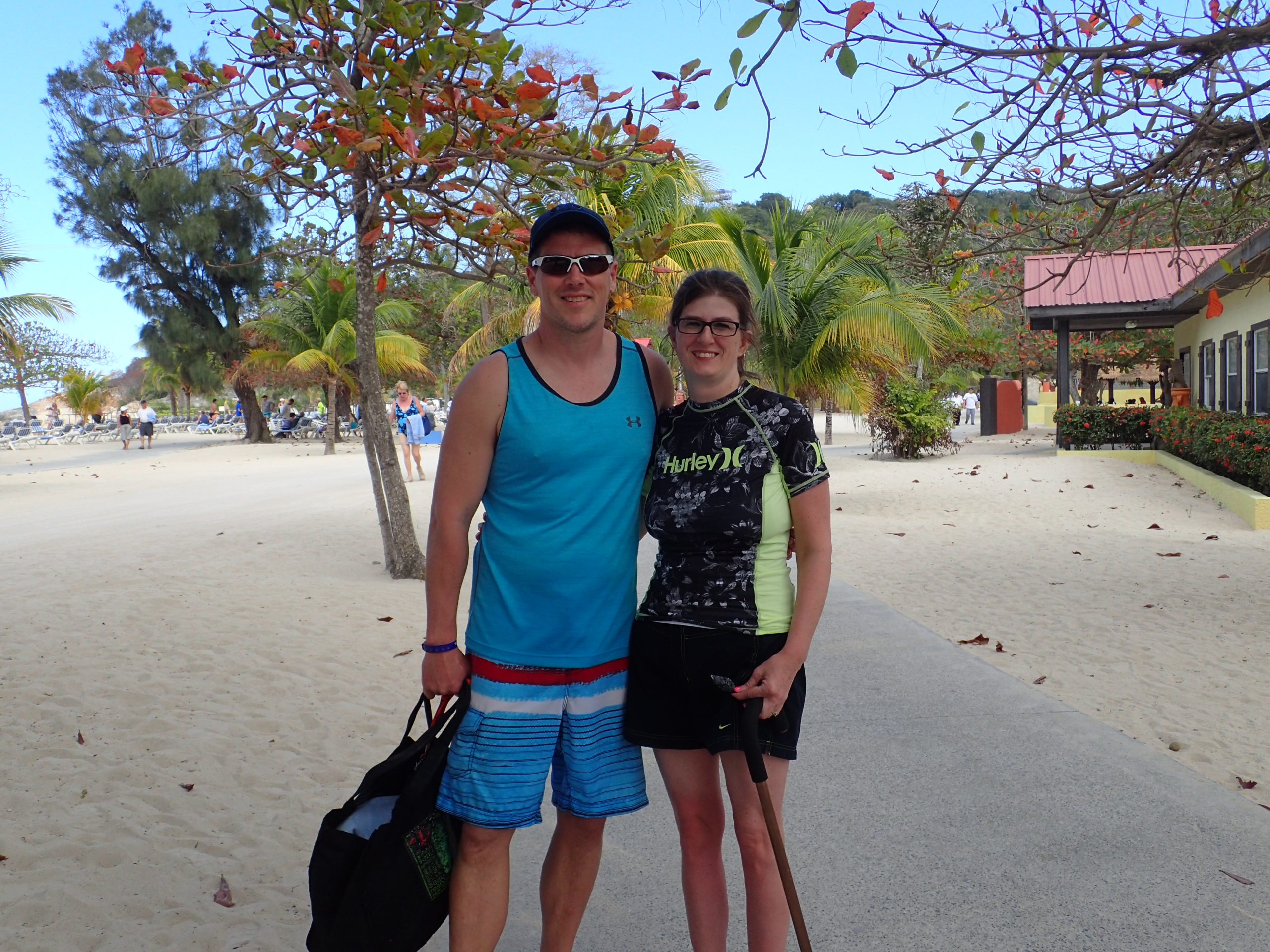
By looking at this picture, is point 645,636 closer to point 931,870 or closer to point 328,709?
point 931,870

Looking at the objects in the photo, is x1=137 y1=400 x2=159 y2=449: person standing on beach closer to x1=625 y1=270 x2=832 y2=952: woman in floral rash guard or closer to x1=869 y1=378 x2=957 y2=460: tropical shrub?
x1=869 y1=378 x2=957 y2=460: tropical shrub

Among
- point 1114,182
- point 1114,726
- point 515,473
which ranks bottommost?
point 1114,726

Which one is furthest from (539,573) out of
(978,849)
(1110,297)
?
(1110,297)

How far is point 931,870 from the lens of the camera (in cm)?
323

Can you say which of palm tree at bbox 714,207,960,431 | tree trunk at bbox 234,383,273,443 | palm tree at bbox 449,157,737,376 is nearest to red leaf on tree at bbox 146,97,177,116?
palm tree at bbox 449,157,737,376

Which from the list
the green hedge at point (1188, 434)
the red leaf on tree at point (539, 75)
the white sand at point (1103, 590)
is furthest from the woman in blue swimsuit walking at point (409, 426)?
the red leaf on tree at point (539, 75)

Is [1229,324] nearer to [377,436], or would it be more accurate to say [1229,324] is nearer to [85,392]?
[377,436]

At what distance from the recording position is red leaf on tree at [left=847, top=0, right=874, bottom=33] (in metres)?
3.77

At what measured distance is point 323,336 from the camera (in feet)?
104

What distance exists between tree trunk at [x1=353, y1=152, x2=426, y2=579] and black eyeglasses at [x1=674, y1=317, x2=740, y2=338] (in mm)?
5992

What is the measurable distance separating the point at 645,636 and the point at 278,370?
3126cm

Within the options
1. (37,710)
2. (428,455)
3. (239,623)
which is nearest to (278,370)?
(428,455)

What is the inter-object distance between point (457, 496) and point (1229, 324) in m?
18.7

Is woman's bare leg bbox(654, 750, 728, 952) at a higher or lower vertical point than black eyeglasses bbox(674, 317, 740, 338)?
lower
